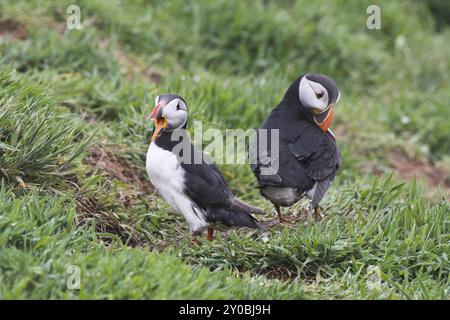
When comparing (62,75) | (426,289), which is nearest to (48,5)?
(62,75)

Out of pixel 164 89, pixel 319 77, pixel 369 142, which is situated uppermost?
pixel 319 77

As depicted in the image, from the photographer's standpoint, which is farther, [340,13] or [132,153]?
[340,13]

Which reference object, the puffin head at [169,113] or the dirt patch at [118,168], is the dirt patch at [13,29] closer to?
the dirt patch at [118,168]

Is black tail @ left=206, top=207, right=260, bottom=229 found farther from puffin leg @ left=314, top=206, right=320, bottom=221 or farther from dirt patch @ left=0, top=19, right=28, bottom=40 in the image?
dirt patch @ left=0, top=19, right=28, bottom=40

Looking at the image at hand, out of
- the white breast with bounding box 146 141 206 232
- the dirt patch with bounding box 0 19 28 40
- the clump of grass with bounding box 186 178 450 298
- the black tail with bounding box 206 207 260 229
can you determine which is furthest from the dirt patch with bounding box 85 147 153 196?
the dirt patch with bounding box 0 19 28 40

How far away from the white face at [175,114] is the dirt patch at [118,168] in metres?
0.88

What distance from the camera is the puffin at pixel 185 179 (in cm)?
493

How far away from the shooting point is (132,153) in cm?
600

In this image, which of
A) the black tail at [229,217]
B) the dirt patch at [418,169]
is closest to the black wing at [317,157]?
the black tail at [229,217]

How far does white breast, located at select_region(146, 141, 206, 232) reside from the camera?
493 cm

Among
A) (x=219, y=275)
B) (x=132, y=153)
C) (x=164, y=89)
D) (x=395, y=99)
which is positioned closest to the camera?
(x=219, y=275)

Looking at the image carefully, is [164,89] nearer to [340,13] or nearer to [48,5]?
[48,5]

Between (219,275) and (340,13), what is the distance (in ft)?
19.4

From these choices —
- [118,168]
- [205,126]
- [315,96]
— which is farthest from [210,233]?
[205,126]
